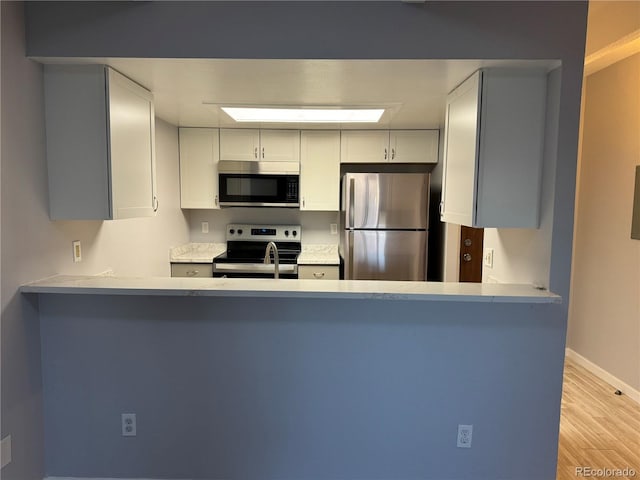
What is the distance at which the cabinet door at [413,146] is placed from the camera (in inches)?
137

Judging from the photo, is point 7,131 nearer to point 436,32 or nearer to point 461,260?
point 436,32

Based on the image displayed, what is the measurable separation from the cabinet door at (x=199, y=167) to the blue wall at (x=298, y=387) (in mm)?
1928

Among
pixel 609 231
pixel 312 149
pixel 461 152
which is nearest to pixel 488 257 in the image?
pixel 461 152

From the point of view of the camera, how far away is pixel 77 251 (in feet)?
6.41

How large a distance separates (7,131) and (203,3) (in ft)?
3.19

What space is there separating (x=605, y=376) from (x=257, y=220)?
337 centimetres

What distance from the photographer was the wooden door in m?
3.43

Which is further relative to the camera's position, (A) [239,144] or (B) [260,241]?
(B) [260,241]

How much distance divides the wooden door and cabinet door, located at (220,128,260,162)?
2.05m

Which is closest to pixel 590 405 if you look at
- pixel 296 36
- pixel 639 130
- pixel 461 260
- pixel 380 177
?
pixel 461 260

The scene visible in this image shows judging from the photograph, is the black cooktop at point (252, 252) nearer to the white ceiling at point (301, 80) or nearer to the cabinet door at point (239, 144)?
the cabinet door at point (239, 144)

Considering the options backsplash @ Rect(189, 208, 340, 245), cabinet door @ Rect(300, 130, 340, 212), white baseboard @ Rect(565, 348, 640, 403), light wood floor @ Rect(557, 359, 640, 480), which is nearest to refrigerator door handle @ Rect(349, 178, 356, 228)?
cabinet door @ Rect(300, 130, 340, 212)

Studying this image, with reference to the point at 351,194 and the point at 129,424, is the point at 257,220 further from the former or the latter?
the point at 129,424

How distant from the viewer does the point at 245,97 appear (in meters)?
2.20
